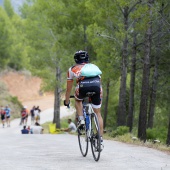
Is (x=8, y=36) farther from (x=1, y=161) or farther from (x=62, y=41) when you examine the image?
(x=1, y=161)

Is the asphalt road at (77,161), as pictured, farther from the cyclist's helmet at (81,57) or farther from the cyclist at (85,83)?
the cyclist's helmet at (81,57)

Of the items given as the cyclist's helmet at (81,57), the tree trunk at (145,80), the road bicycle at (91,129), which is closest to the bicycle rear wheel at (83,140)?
the road bicycle at (91,129)

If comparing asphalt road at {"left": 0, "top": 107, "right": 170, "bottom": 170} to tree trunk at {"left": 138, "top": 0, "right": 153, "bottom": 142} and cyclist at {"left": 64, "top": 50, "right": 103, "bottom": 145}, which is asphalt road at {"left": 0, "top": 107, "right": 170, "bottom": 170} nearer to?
cyclist at {"left": 64, "top": 50, "right": 103, "bottom": 145}

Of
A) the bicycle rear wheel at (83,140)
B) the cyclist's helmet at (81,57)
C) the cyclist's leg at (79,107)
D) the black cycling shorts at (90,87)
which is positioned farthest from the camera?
the bicycle rear wheel at (83,140)

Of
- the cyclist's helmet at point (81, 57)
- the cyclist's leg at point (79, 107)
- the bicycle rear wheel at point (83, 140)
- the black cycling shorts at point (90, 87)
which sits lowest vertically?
the bicycle rear wheel at point (83, 140)

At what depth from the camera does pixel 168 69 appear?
22.6 meters

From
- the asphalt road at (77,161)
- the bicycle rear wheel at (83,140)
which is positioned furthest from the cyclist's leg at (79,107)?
the asphalt road at (77,161)

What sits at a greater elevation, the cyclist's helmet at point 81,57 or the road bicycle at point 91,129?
the cyclist's helmet at point 81,57

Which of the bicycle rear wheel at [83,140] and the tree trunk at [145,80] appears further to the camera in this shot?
the tree trunk at [145,80]

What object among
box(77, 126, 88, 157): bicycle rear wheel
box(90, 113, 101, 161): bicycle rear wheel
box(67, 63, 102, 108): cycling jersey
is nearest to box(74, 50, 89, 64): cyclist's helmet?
box(67, 63, 102, 108): cycling jersey

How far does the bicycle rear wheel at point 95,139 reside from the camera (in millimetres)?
7794

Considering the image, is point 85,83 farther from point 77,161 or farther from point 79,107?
point 77,161

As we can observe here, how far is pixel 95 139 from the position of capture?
26.3 ft

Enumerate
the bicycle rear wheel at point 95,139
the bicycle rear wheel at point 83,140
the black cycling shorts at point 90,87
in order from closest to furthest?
the bicycle rear wheel at point 95,139 → the black cycling shorts at point 90,87 → the bicycle rear wheel at point 83,140
